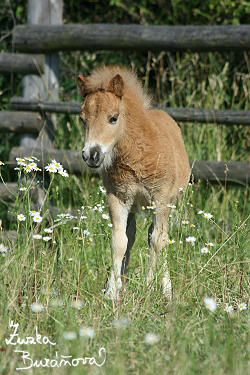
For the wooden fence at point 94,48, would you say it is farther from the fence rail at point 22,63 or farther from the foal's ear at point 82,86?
the foal's ear at point 82,86

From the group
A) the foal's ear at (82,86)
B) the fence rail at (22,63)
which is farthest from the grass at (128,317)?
the fence rail at (22,63)

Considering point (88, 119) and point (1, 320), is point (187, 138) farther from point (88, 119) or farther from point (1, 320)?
point (1, 320)

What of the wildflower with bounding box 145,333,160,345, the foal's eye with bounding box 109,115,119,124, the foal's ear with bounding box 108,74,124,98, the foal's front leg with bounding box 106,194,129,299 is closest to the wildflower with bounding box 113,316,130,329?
the wildflower with bounding box 145,333,160,345

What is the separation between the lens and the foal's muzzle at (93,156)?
3.08 meters

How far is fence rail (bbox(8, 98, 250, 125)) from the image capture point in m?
4.79

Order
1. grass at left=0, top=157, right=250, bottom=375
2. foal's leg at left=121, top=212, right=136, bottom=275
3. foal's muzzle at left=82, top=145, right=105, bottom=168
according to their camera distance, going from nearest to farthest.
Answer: grass at left=0, top=157, right=250, bottom=375, foal's muzzle at left=82, top=145, right=105, bottom=168, foal's leg at left=121, top=212, right=136, bottom=275

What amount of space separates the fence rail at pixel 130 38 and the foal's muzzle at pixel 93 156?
2.19m

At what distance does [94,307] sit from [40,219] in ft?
2.07

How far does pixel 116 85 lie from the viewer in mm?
3316

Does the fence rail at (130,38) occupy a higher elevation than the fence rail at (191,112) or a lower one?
higher

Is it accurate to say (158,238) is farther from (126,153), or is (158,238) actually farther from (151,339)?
(151,339)

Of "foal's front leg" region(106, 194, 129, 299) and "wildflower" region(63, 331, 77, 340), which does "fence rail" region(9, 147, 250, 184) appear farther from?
"wildflower" region(63, 331, 77, 340)

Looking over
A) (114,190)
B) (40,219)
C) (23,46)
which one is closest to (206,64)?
(23,46)

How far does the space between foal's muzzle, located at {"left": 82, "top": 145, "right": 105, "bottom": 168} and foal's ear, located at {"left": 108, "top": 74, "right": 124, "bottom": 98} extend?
43 cm
